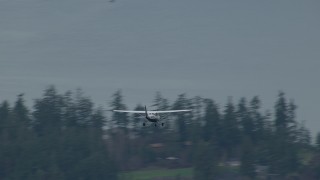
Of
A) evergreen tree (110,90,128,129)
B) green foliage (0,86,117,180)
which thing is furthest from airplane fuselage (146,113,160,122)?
evergreen tree (110,90,128,129)

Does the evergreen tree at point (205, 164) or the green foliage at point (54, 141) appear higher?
the green foliage at point (54, 141)

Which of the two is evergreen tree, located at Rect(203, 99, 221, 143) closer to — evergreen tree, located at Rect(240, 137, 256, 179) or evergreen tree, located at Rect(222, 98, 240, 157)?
evergreen tree, located at Rect(222, 98, 240, 157)

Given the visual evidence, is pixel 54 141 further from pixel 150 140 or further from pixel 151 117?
pixel 151 117

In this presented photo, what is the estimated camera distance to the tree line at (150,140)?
168 ft

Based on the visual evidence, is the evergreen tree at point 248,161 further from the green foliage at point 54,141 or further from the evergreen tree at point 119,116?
the evergreen tree at point 119,116

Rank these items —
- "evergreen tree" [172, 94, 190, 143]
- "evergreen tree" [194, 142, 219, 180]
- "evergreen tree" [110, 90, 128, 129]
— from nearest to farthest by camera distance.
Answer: "evergreen tree" [194, 142, 219, 180] < "evergreen tree" [172, 94, 190, 143] < "evergreen tree" [110, 90, 128, 129]

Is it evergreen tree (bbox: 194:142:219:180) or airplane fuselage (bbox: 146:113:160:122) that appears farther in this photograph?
evergreen tree (bbox: 194:142:219:180)

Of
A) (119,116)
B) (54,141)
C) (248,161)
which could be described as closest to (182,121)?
(119,116)

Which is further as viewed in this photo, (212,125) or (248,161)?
(212,125)

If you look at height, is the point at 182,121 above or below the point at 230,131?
above

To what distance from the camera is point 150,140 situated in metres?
58.1

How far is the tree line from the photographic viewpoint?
51.2 m

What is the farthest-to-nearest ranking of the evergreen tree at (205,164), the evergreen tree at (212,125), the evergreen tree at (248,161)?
the evergreen tree at (212,125), the evergreen tree at (248,161), the evergreen tree at (205,164)

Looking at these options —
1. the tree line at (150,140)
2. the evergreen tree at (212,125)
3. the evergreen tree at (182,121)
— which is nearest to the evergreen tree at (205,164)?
the tree line at (150,140)
